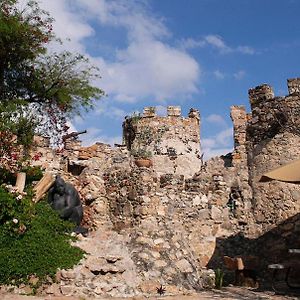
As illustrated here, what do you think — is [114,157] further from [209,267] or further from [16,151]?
[209,267]

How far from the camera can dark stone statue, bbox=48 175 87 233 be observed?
28.7 feet

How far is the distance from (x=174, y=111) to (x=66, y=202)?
44.2 ft

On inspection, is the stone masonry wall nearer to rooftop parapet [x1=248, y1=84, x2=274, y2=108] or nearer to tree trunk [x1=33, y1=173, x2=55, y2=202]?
rooftop parapet [x1=248, y1=84, x2=274, y2=108]

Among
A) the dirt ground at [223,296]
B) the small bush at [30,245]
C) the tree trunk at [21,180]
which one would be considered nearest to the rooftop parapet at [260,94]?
the dirt ground at [223,296]

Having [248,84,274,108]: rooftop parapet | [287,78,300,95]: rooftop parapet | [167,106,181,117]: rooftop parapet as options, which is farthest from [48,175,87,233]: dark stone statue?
[167,106,181,117]: rooftop parapet

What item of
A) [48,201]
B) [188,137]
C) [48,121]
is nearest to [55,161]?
[48,121]

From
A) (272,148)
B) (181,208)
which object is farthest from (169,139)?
(181,208)

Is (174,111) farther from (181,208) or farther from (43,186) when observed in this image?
(43,186)

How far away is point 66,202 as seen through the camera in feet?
29.1

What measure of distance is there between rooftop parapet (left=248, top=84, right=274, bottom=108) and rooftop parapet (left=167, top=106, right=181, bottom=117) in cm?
879

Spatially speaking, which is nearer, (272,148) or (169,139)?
(272,148)

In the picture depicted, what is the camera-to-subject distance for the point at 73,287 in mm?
7098

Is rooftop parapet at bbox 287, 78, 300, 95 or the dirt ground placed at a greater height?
rooftop parapet at bbox 287, 78, 300, 95

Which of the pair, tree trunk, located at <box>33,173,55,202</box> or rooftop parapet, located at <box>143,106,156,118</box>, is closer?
tree trunk, located at <box>33,173,55,202</box>
